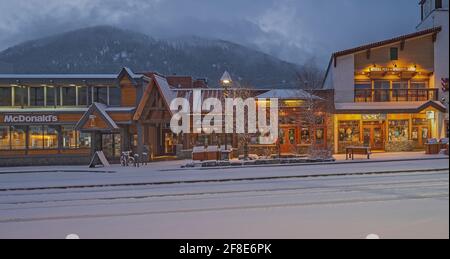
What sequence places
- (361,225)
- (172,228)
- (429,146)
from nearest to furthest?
(361,225) → (172,228) → (429,146)

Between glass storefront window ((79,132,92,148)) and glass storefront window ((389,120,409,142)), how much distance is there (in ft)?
91.1

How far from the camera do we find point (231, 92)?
3206cm

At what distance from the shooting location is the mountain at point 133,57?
344ft

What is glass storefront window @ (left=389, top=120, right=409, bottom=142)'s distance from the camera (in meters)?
36.1

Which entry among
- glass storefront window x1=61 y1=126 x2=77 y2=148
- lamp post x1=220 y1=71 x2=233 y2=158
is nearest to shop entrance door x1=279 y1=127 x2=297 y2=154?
lamp post x1=220 y1=71 x2=233 y2=158

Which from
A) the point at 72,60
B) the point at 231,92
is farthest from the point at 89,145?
the point at 72,60

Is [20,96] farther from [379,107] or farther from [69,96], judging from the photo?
[379,107]

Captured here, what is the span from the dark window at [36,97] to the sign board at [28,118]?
1.48 m

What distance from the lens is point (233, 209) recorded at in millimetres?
10094

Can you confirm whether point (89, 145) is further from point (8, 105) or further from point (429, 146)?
point (429, 146)

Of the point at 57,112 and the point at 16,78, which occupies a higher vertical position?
the point at 16,78

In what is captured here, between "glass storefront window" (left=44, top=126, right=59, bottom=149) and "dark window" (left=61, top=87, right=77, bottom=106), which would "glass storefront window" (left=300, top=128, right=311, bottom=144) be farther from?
"glass storefront window" (left=44, top=126, right=59, bottom=149)

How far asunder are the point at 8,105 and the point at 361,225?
1391 inches

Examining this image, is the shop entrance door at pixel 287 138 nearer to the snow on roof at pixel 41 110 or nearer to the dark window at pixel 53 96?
the snow on roof at pixel 41 110
